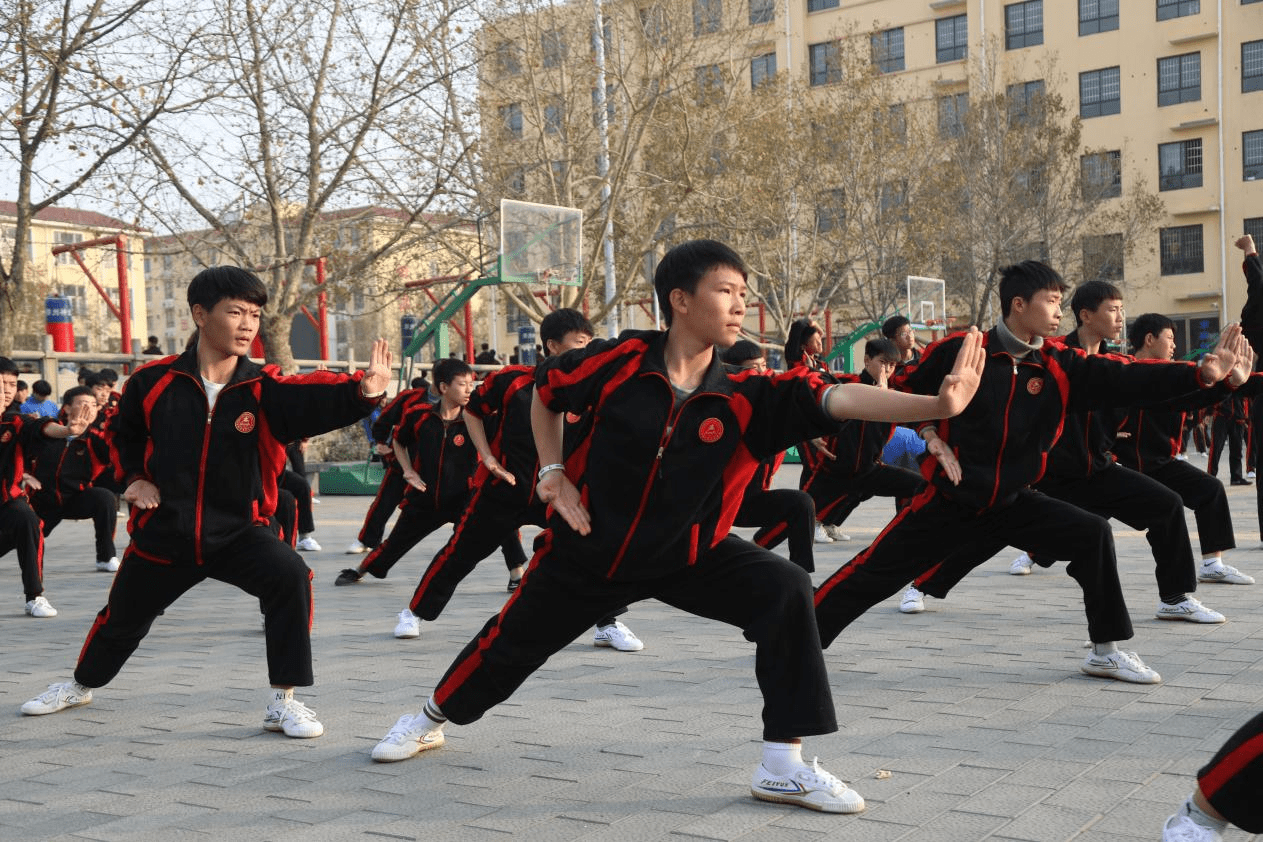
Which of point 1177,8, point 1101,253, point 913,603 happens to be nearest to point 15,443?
point 913,603

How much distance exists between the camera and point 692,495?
391cm

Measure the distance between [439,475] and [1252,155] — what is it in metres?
38.0

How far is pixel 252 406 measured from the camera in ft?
16.3

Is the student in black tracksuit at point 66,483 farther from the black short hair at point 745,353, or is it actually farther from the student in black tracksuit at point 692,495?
the student in black tracksuit at point 692,495

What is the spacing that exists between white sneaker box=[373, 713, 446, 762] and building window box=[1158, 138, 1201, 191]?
135ft

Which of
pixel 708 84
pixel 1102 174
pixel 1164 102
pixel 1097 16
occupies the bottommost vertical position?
pixel 1102 174

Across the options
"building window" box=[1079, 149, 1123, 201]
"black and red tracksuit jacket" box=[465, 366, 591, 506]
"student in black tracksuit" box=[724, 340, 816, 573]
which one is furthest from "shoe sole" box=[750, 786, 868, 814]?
"building window" box=[1079, 149, 1123, 201]

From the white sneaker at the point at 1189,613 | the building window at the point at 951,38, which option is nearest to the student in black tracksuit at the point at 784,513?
the white sneaker at the point at 1189,613

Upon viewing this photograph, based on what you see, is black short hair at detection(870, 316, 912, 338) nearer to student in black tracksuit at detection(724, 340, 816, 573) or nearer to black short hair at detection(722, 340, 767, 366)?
black short hair at detection(722, 340, 767, 366)

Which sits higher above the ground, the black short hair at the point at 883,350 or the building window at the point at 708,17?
the building window at the point at 708,17

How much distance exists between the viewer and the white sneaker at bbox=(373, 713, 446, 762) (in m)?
4.41

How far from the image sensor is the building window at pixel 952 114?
34.2 m

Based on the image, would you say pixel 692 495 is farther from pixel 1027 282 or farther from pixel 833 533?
pixel 833 533

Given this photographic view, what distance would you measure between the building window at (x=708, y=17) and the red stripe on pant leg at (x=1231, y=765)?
2258 cm
